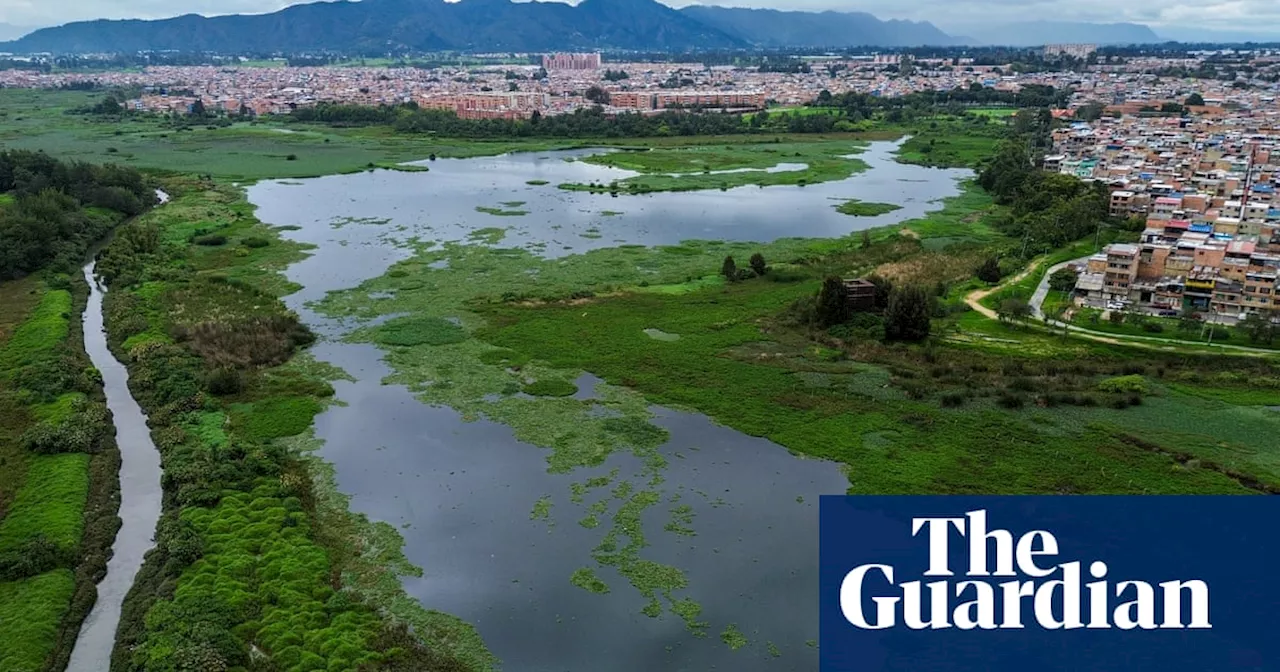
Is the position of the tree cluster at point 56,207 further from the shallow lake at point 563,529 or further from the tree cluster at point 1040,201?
the tree cluster at point 1040,201

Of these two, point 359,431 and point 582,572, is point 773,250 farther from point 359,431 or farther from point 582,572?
point 582,572

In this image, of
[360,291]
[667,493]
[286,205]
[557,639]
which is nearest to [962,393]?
[667,493]

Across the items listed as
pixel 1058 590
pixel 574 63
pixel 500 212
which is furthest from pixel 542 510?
pixel 574 63

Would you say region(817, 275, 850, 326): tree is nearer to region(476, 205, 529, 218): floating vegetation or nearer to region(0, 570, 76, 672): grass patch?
region(0, 570, 76, 672): grass patch

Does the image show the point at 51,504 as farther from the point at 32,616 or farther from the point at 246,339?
the point at 246,339

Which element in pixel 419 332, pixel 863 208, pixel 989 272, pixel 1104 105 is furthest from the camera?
pixel 1104 105

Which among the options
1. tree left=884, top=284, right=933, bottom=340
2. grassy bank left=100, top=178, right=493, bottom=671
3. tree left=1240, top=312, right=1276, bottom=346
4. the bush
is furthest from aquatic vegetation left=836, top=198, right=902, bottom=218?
the bush
